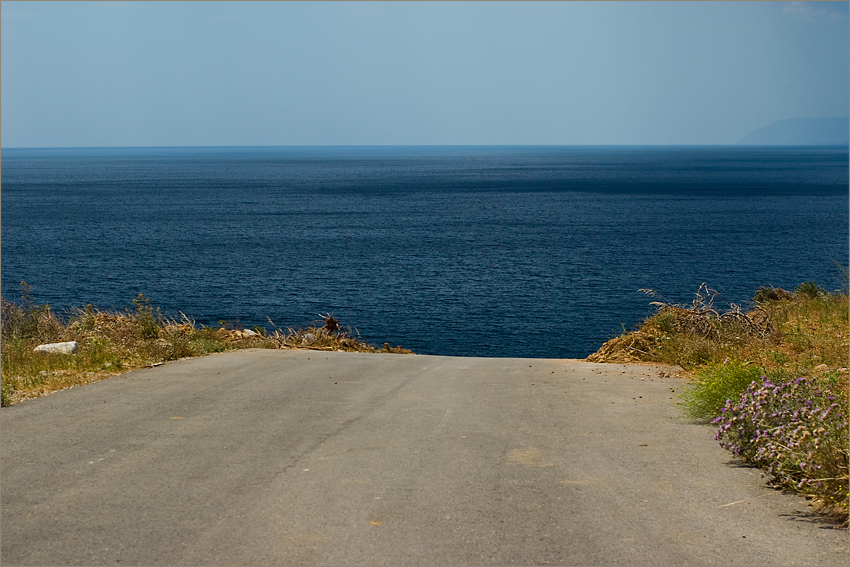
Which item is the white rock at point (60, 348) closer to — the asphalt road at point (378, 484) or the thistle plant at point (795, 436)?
the asphalt road at point (378, 484)

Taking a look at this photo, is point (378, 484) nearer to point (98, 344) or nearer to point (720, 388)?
point (720, 388)

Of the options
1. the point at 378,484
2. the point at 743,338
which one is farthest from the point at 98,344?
the point at 743,338

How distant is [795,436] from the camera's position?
18.9 ft

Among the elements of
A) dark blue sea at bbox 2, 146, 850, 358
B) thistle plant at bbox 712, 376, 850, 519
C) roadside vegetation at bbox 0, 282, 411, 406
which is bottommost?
dark blue sea at bbox 2, 146, 850, 358

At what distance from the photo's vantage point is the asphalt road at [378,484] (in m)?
4.73

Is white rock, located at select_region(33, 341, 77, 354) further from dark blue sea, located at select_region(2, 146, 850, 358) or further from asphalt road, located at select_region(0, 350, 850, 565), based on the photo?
dark blue sea, located at select_region(2, 146, 850, 358)

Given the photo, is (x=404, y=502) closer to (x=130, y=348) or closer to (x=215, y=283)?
(x=130, y=348)

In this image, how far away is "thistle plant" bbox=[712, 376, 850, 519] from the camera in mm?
5422

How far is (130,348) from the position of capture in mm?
12531

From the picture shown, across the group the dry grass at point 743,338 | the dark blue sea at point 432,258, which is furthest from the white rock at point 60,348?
the dark blue sea at point 432,258

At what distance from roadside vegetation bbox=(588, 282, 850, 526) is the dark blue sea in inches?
485

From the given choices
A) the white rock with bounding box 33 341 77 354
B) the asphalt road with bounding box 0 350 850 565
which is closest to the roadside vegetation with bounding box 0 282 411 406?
the white rock with bounding box 33 341 77 354

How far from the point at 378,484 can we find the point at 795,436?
3.27 meters

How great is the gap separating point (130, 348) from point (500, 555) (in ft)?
31.5
